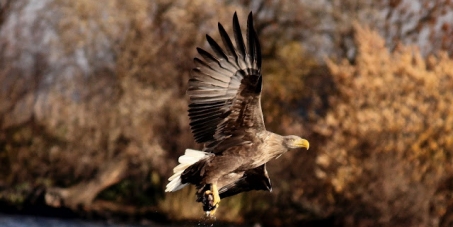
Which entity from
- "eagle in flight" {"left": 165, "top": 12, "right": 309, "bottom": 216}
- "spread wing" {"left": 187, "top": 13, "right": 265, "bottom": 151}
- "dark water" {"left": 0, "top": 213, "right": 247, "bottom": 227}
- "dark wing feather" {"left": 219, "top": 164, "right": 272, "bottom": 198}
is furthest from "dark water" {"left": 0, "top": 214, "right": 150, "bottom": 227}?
"spread wing" {"left": 187, "top": 13, "right": 265, "bottom": 151}

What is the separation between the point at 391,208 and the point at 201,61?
373 inches

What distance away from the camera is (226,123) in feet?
25.6

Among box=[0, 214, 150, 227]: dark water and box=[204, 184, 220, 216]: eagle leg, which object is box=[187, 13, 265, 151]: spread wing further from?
box=[0, 214, 150, 227]: dark water

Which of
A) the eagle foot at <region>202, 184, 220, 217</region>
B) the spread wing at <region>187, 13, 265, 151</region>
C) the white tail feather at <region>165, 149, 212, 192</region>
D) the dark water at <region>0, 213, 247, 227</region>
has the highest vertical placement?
the spread wing at <region>187, 13, 265, 151</region>

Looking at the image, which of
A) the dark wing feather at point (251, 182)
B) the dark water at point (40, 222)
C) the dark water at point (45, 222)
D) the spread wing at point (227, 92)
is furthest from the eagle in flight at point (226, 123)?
the dark water at point (40, 222)

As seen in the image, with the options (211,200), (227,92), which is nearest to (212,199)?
(211,200)

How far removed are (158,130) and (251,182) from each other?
8710mm

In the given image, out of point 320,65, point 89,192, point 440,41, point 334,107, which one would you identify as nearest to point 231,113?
point 89,192

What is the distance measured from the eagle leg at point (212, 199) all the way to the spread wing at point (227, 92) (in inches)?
13.8

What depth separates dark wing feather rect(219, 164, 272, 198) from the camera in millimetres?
8203

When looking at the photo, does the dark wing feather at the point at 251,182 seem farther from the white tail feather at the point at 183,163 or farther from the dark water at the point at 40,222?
the dark water at the point at 40,222

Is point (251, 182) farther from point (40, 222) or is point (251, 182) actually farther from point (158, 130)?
point (158, 130)

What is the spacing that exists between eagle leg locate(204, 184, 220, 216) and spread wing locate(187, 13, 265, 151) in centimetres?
35

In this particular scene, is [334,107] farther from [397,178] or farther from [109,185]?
[109,185]
